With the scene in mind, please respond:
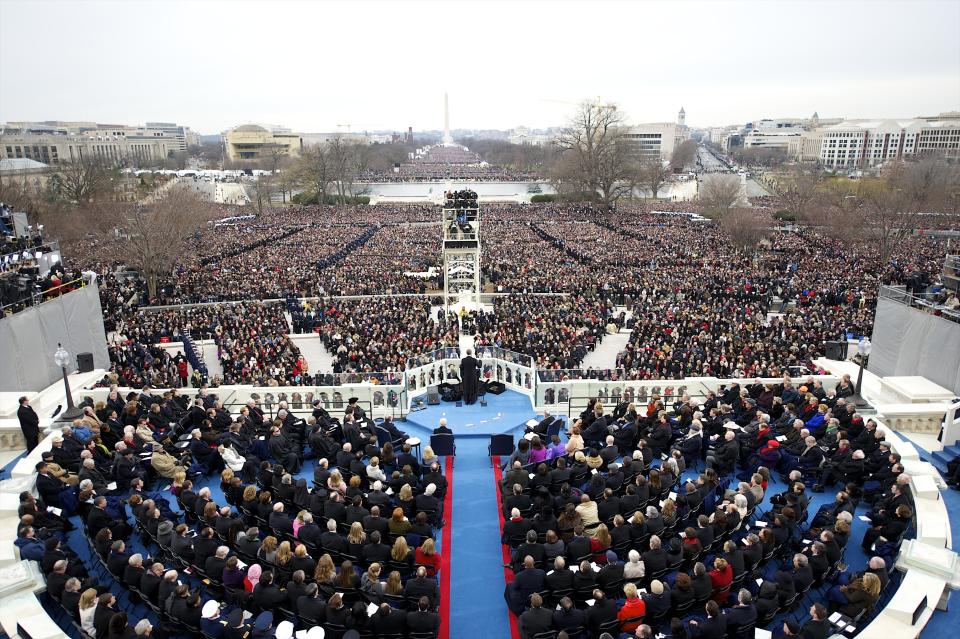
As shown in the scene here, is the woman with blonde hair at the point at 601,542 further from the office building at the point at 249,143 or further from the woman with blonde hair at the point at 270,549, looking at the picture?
the office building at the point at 249,143

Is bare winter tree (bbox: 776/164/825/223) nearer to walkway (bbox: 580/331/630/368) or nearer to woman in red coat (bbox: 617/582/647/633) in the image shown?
walkway (bbox: 580/331/630/368)

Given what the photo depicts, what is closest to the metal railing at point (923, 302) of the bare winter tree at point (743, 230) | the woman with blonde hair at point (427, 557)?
the woman with blonde hair at point (427, 557)

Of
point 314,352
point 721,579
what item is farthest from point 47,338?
point 721,579

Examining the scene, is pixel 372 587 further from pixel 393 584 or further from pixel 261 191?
pixel 261 191

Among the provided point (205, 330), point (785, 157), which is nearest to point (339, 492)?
point (205, 330)

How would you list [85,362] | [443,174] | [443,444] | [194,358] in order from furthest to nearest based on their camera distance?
[443,174] → [194,358] → [85,362] → [443,444]

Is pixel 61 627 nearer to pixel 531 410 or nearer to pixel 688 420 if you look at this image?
pixel 531 410
